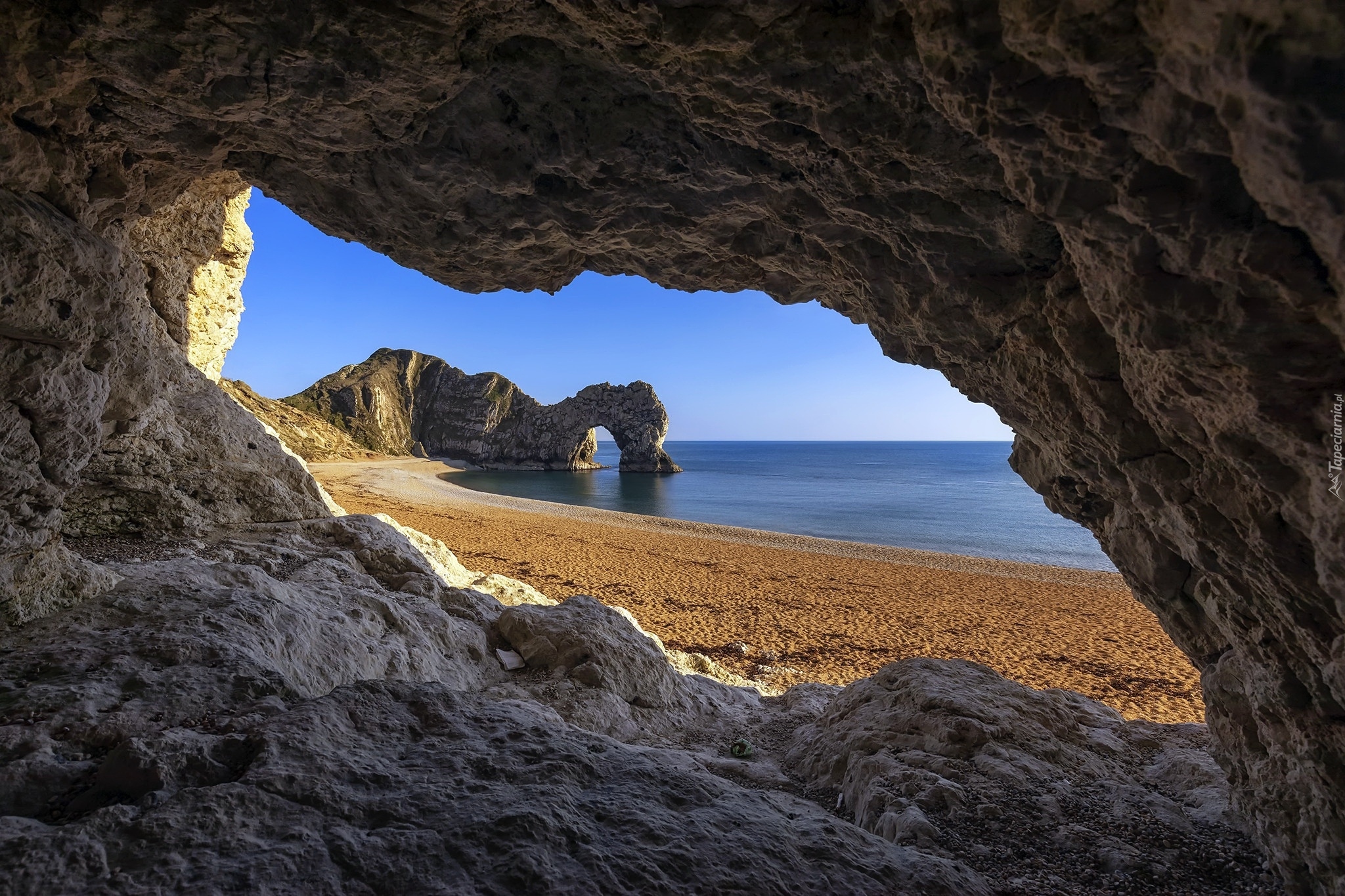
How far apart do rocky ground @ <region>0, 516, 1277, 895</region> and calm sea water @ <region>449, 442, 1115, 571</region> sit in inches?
1027

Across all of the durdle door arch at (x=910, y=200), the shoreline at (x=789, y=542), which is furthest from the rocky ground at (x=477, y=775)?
the shoreline at (x=789, y=542)

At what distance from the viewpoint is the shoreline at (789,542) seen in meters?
21.6

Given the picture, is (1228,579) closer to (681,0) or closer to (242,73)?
(681,0)

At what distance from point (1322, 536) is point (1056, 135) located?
216 cm

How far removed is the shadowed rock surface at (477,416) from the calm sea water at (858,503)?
5.85 meters

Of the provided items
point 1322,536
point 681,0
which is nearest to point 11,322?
point 681,0

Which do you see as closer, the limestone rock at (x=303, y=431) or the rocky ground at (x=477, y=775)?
the rocky ground at (x=477, y=775)

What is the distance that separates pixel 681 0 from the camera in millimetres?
3184

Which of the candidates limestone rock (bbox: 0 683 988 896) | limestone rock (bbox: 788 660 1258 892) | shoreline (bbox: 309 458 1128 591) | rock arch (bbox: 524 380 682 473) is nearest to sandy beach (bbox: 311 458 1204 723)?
shoreline (bbox: 309 458 1128 591)

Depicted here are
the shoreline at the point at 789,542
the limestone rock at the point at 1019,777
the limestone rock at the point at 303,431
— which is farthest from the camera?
the limestone rock at the point at 303,431

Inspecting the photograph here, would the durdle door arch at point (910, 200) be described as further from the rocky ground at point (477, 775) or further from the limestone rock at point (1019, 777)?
the rocky ground at point (477, 775)

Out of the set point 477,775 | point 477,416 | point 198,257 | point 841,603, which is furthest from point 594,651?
point 477,416

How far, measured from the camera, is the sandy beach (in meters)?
A: 11.8

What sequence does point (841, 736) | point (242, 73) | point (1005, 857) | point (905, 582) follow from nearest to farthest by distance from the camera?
point (1005, 857)
point (242, 73)
point (841, 736)
point (905, 582)
